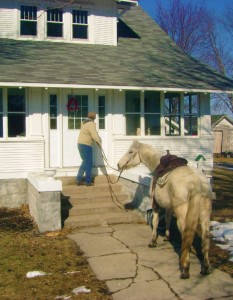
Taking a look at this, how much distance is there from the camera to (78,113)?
486 inches

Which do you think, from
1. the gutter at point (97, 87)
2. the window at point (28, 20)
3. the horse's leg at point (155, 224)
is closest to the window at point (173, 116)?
the gutter at point (97, 87)

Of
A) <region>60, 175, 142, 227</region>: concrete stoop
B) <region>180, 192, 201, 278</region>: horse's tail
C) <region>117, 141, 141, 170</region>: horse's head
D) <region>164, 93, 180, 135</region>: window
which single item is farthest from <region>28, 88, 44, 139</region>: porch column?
<region>180, 192, 201, 278</region>: horse's tail

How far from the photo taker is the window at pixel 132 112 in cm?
1289

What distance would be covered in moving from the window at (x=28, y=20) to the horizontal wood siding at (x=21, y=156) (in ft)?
14.8

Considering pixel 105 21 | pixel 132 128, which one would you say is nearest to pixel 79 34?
pixel 105 21

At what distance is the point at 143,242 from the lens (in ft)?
25.8

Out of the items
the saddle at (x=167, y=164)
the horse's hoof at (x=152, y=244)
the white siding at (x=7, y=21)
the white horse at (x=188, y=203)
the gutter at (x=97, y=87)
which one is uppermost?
the white siding at (x=7, y=21)

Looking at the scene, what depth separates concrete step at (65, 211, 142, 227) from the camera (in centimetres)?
920

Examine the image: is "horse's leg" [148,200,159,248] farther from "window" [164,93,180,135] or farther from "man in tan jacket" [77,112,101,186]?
"window" [164,93,180,135]

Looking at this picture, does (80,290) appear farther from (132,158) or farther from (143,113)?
(143,113)

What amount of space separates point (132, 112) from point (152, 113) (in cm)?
70


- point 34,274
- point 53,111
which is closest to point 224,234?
point 34,274

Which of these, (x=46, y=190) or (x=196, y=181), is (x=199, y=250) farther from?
(x=46, y=190)

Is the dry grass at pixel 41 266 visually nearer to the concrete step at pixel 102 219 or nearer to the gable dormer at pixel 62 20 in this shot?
the concrete step at pixel 102 219
